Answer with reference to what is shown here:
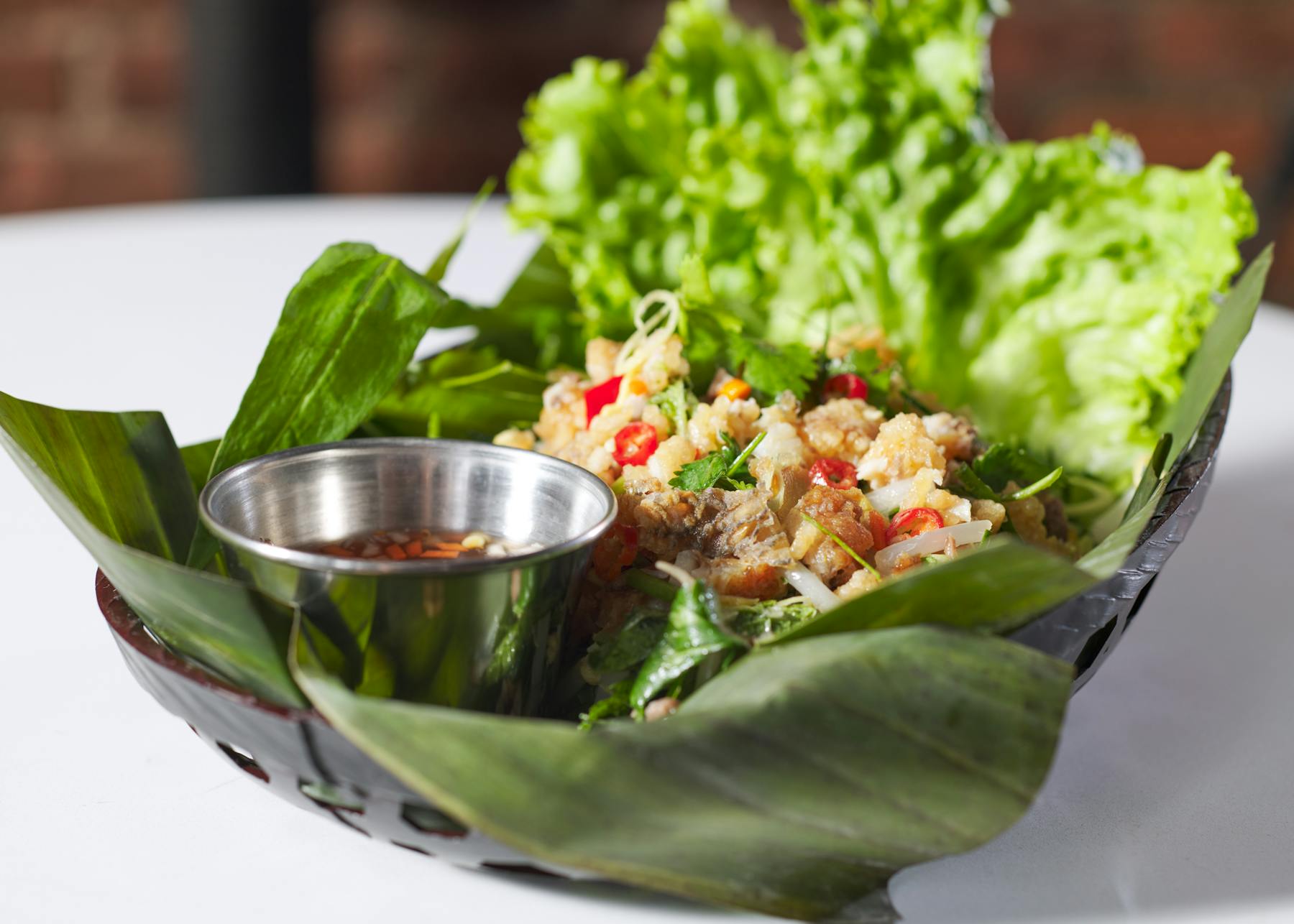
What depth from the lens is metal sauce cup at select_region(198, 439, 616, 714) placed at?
56.1 inches

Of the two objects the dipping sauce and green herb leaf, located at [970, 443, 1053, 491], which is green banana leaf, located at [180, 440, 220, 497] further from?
green herb leaf, located at [970, 443, 1053, 491]

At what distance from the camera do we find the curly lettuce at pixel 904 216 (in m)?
2.55

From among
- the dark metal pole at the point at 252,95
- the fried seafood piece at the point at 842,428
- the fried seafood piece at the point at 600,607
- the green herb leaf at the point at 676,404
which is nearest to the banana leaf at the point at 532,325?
the green herb leaf at the point at 676,404

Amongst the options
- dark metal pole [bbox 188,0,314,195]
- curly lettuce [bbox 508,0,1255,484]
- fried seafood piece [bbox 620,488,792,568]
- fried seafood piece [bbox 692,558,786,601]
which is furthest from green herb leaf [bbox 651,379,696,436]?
dark metal pole [bbox 188,0,314,195]

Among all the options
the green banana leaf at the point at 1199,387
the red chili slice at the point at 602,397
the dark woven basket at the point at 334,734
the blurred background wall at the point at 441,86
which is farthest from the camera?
the blurred background wall at the point at 441,86

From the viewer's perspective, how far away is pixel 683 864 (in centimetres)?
125

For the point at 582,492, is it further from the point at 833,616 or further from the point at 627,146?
the point at 627,146

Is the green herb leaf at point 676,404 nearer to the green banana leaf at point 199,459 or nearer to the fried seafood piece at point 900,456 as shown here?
the fried seafood piece at point 900,456

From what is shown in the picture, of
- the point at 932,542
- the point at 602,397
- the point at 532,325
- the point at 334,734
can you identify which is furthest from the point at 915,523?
the point at 532,325

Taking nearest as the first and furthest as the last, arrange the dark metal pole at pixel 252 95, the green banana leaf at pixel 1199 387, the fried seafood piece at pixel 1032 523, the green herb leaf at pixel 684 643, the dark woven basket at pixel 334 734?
the dark woven basket at pixel 334 734 < the green herb leaf at pixel 684 643 < the green banana leaf at pixel 1199 387 < the fried seafood piece at pixel 1032 523 < the dark metal pole at pixel 252 95

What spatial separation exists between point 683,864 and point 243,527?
2.37ft

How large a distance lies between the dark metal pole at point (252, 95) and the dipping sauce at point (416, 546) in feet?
13.2

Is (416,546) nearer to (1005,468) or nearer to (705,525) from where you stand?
(705,525)

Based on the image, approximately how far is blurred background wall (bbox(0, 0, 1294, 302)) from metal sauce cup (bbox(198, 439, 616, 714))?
406 centimetres
